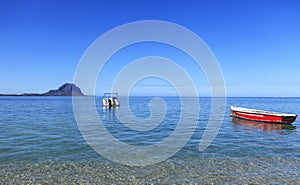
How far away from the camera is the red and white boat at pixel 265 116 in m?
30.9

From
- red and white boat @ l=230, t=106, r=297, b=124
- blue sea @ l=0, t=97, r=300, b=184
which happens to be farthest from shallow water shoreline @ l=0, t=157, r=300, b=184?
red and white boat @ l=230, t=106, r=297, b=124

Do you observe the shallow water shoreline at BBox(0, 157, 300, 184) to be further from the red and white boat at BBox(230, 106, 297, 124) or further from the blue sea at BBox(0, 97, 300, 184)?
the red and white boat at BBox(230, 106, 297, 124)

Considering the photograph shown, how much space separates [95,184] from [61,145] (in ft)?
28.2

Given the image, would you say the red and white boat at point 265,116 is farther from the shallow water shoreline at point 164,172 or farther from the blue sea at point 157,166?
the shallow water shoreline at point 164,172

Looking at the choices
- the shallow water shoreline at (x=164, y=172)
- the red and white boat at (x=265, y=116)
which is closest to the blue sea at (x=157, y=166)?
the shallow water shoreline at (x=164, y=172)

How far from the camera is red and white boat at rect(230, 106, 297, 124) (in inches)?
1217

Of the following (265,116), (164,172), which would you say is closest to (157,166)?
(164,172)

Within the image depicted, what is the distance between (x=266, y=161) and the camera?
13.3 m

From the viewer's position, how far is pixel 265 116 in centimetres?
3309

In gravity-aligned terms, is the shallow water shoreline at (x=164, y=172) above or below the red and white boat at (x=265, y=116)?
below

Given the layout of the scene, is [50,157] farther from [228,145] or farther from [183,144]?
[228,145]

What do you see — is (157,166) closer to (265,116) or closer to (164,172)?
(164,172)

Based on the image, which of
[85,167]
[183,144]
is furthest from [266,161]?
[85,167]

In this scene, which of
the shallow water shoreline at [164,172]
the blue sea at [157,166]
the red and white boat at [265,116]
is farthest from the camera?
the red and white boat at [265,116]
